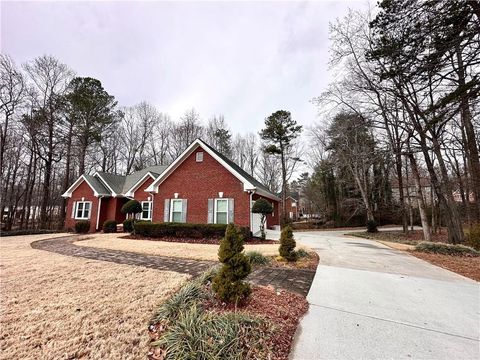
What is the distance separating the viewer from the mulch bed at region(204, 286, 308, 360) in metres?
2.56

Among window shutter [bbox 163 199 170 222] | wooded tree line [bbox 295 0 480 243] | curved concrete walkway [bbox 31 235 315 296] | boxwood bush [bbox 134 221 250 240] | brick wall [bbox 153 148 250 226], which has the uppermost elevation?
wooded tree line [bbox 295 0 480 243]

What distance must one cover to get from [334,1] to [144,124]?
24.5m

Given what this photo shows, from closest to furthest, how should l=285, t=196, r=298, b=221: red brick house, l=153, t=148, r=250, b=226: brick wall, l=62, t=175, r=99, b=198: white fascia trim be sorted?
1. l=153, t=148, r=250, b=226: brick wall
2. l=62, t=175, r=99, b=198: white fascia trim
3. l=285, t=196, r=298, b=221: red brick house

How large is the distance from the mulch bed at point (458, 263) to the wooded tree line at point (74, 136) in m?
20.0

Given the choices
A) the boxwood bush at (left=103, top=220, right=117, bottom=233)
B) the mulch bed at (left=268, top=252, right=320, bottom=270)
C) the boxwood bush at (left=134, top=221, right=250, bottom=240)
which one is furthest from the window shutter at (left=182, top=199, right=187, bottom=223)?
the mulch bed at (left=268, top=252, right=320, bottom=270)

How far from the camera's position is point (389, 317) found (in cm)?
328

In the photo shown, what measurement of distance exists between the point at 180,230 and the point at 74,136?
1646cm

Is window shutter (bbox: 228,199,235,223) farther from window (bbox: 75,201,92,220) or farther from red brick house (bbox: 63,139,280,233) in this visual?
window (bbox: 75,201,92,220)

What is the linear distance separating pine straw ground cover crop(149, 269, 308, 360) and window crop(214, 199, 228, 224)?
9325mm

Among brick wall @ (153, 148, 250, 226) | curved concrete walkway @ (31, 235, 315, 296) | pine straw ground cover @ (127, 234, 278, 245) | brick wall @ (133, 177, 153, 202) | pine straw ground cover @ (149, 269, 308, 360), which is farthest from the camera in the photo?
brick wall @ (133, 177, 153, 202)

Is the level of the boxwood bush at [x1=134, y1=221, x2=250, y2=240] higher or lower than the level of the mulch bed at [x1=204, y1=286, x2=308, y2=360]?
higher

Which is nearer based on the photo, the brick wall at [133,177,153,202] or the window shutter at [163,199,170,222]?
the window shutter at [163,199,170,222]

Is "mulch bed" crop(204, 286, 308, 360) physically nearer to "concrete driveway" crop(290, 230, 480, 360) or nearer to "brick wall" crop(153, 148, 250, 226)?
"concrete driveway" crop(290, 230, 480, 360)

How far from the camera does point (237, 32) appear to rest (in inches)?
346
